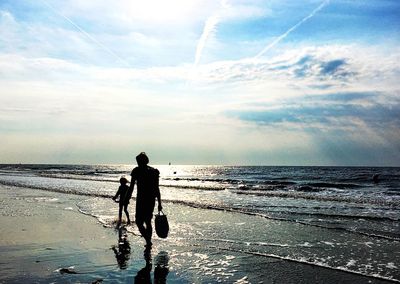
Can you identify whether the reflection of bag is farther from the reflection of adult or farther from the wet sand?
the reflection of adult

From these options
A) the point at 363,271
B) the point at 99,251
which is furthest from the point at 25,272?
the point at 363,271

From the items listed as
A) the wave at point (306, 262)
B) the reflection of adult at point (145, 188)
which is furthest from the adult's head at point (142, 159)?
the wave at point (306, 262)

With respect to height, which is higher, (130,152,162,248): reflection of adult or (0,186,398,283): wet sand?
(130,152,162,248): reflection of adult

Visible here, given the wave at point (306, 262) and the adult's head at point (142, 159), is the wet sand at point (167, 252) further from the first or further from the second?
the adult's head at point (142, 159)

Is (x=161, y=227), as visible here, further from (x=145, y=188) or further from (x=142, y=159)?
(x=142, y=159)

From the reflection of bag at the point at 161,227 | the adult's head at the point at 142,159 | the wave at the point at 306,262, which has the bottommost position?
the wave at the point at 306,262

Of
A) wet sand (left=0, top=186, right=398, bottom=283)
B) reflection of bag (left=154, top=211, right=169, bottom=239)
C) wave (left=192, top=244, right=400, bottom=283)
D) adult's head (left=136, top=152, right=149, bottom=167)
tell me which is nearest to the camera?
wet sand (left=0, top=186, right=398, bottom=283)

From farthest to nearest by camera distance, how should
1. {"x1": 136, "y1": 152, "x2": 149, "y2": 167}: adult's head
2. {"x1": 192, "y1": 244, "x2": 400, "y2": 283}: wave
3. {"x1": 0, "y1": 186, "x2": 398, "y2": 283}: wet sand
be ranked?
{"x1": 136, "y1": 152, "x2": 149, "y2": 167}: adult's head → {"x1": 192, "y1": 244, "x2": 400, "y2": 283}: wave → {"x1": 0, "y1": 186, "x2": 398, "y2": 283}: wet sand

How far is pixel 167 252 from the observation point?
27.2ft

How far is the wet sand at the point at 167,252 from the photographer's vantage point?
6.46 meters

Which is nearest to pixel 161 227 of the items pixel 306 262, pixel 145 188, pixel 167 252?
pixel 167 252

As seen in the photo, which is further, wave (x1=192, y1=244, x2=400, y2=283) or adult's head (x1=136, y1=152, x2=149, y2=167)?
adult's head (x1=136, y1=152, x2=149, y2=167)

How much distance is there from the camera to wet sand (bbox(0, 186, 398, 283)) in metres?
6.46

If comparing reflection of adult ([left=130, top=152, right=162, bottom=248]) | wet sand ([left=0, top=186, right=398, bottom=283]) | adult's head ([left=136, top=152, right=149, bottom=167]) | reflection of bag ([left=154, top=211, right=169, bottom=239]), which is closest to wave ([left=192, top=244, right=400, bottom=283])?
wet sand ([left=0, top=186, right=398, bottom=283])
